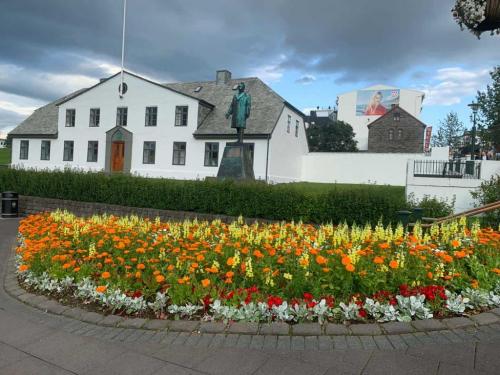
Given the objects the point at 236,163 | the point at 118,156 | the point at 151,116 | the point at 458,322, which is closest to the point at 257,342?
the point at 458,322

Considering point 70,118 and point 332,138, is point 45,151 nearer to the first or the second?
point 70,118

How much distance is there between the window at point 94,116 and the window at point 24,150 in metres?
8.43

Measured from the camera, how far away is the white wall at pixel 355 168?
36.2 metres

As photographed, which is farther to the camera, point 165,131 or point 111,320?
point 165,131

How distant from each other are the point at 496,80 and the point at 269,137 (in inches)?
921

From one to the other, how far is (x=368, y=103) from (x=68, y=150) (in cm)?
6794

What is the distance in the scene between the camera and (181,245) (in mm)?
5953

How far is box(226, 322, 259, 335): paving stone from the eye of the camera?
149 inches

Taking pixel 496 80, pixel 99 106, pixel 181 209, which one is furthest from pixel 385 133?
pixel 181 209

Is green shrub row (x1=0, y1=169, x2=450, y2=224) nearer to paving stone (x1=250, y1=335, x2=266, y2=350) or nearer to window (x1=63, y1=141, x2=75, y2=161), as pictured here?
paving stone (x1=250, y1=335, x2=266, y2=350)

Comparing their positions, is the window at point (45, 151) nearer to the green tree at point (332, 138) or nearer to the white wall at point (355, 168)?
the white wall at point (355, 168)

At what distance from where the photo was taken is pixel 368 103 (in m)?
87.9

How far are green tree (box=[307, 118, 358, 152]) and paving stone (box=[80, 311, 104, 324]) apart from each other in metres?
66.8

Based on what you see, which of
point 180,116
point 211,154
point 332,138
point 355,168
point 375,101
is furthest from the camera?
point 375,101
